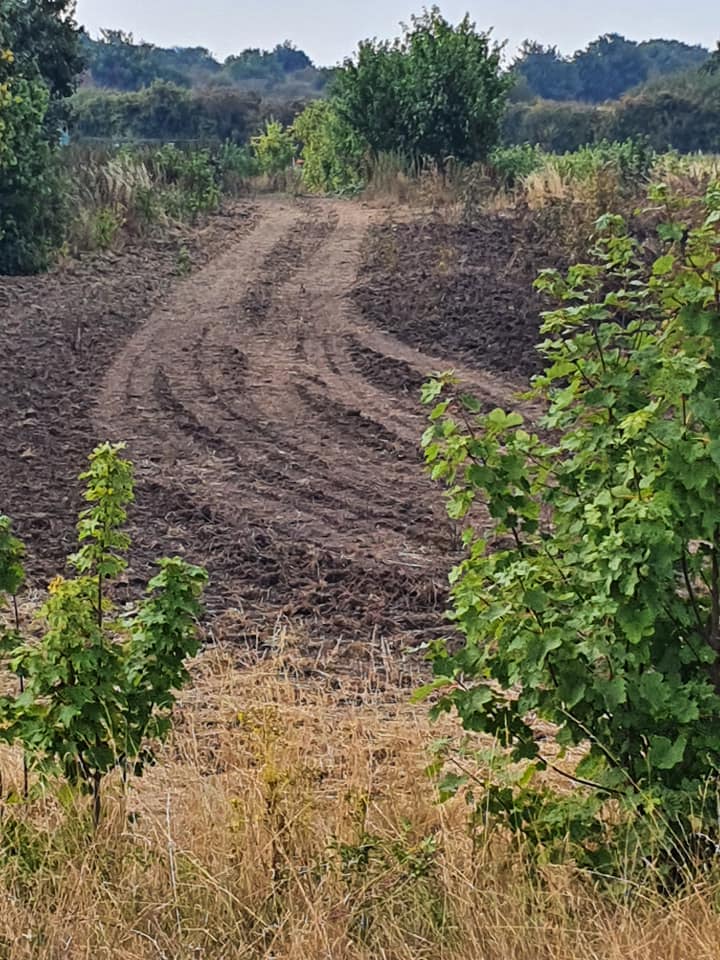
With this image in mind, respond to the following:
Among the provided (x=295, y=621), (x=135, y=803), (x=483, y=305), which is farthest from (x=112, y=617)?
(x=483, y=305)

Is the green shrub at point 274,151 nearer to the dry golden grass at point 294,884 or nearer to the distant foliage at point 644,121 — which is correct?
the distant foliage at point 644,121

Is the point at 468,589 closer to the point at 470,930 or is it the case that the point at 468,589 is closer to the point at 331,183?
the point at 470,930

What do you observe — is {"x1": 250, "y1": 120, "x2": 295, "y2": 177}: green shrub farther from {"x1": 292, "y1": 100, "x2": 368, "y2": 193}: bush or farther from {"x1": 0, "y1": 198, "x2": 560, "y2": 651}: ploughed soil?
{"x1": 0, "y1": 198, "x2": 560, "y2": 651}: ploughed soil

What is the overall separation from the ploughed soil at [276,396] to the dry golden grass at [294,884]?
1.79 metres

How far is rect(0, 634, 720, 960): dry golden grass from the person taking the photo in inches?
104

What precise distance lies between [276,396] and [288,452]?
1524 mm

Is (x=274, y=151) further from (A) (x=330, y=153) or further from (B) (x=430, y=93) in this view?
(B) (x=430, y=93)

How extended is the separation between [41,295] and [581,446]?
1081 cm

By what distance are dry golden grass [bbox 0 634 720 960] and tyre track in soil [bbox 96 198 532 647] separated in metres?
1.77

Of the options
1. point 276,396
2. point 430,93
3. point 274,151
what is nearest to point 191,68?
point 274,151

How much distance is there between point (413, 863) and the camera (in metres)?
2.87

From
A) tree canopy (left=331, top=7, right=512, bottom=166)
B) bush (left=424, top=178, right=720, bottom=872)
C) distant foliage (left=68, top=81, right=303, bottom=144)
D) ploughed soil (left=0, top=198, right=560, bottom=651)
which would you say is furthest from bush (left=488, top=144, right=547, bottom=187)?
distant foliage (left=68, top=81, right=303, bottom=144)

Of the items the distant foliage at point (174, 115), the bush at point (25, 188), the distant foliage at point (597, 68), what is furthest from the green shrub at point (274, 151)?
the distant foliage at point (597, 68)

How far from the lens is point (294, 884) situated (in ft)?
9.53
